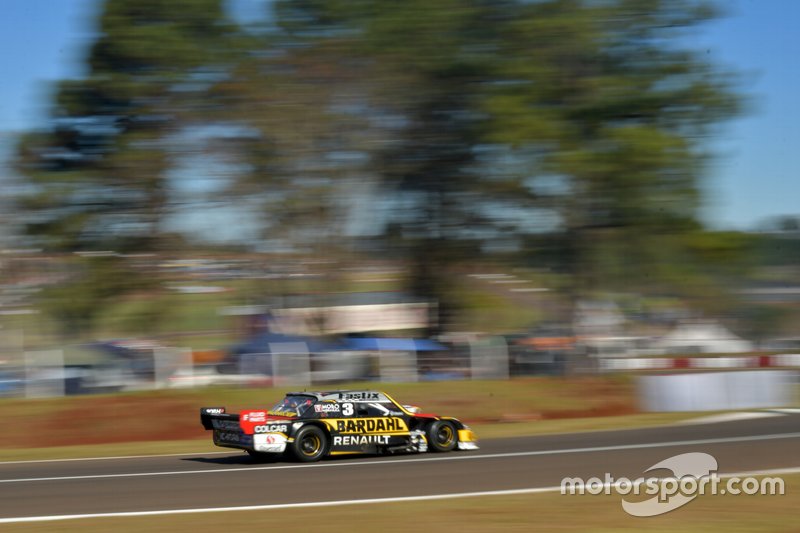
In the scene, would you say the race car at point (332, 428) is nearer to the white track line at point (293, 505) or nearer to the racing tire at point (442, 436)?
the racing tire at point (442, 436)

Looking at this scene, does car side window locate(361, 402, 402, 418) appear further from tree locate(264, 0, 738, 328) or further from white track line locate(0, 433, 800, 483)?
tree locate(264, 0, 738, 328)

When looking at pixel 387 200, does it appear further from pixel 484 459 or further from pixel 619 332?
pixel 484 459

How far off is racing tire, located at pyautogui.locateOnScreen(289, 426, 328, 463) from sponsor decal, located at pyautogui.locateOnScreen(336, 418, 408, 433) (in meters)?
0.30

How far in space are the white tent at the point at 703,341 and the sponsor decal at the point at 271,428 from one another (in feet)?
79.7

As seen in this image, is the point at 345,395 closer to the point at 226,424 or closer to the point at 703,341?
the point at 226,424

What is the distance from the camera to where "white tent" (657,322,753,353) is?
37.6m

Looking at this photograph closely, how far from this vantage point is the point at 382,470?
1363 centimetres

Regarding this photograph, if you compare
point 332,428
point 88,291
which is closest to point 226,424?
point 332,428

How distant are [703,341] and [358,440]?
29.8 metres

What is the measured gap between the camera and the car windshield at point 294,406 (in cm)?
1480

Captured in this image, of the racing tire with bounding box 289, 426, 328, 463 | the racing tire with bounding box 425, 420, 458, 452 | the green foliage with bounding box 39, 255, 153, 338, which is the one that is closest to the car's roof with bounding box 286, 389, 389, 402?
the racing tire with bounding box 289, 426, 328, 463

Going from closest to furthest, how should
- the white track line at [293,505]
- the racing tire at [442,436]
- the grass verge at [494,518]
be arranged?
the grass verge at [494,518] < the white track line at [293,505] < the racing tire at [442,436]

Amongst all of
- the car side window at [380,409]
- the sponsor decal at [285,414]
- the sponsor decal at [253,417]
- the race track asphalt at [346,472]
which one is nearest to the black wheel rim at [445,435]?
the race track asphalt at [346,472]

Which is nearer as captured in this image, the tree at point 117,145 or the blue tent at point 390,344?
the tree at point 117,145
